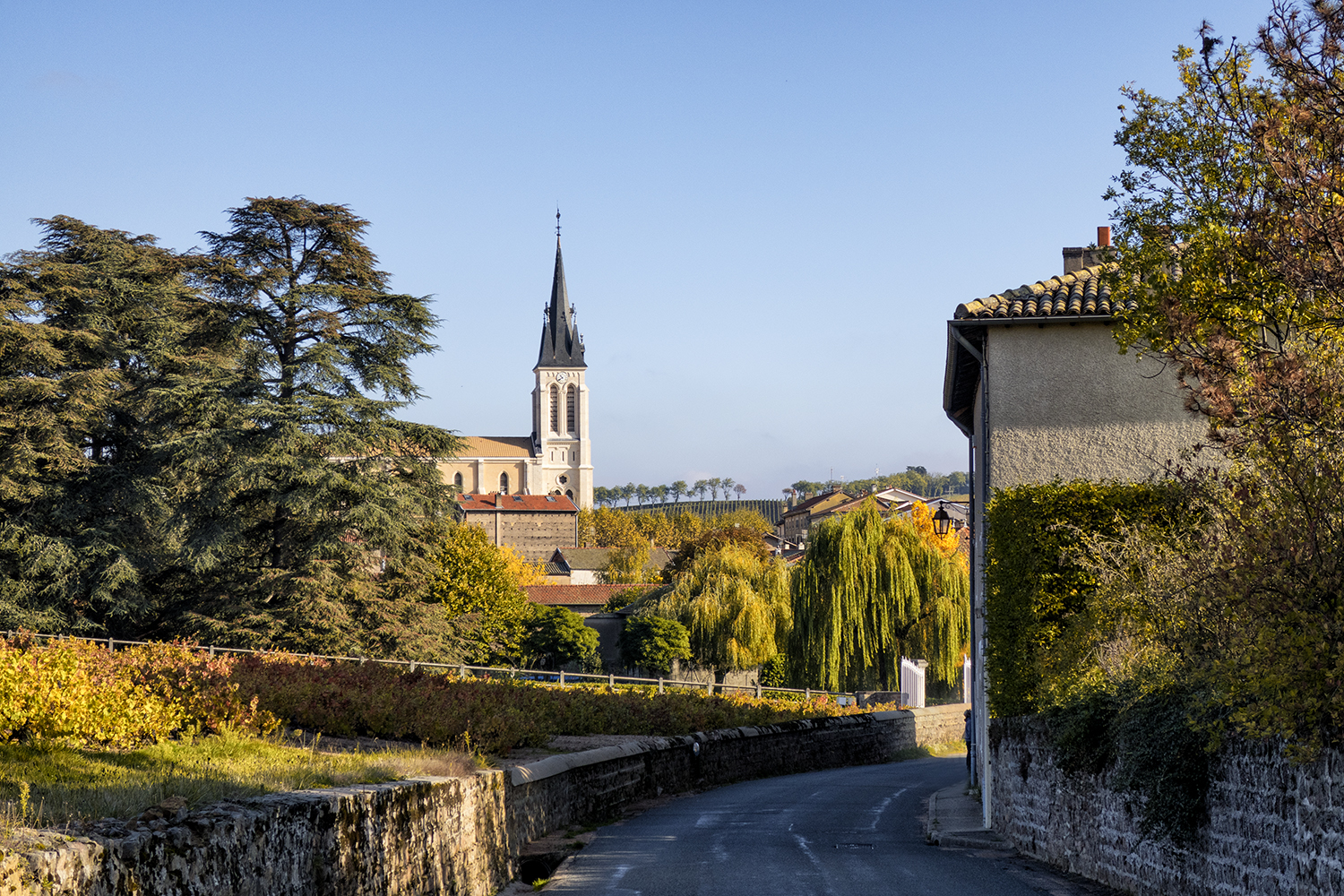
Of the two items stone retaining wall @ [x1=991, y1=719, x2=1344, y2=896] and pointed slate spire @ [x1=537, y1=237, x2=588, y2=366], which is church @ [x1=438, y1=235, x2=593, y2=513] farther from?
stone retaining wall @ [x1=991, y1=719, x2=1344, y2=896]

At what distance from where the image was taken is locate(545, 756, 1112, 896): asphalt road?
34.6ft

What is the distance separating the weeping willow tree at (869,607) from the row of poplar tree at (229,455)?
1229 cm

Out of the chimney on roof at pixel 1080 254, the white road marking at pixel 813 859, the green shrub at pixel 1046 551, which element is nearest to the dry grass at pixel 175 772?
the white road marking at pixel 813 859

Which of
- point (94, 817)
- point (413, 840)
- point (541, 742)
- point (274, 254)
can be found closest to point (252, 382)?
point (274, 254)

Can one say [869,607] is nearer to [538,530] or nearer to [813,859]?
[813,859]

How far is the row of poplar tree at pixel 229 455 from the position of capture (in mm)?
31891

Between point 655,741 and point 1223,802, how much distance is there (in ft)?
39.9

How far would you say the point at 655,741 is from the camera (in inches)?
770

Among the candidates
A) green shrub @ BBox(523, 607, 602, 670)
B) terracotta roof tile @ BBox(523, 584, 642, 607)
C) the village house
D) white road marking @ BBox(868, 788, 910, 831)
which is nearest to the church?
the village house

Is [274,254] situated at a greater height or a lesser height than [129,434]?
greater

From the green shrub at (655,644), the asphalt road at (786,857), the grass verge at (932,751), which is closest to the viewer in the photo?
the asphalt road at (786,857)

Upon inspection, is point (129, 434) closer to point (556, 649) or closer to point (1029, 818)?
point (556, 649)

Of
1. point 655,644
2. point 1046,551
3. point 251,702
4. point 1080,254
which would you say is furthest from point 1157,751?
point 655,644

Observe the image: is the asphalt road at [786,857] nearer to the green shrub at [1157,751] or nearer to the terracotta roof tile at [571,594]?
the green shrub at [1157,751]
